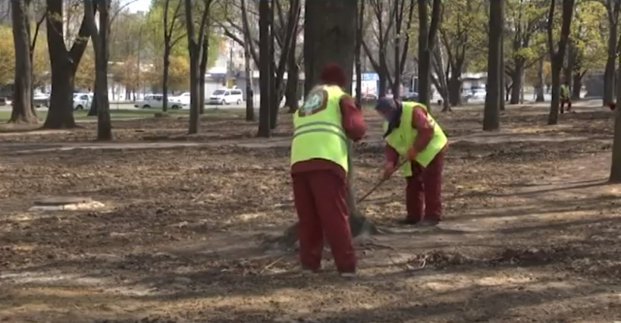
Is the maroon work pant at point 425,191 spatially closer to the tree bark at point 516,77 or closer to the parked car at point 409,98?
the parked car at point 409,98

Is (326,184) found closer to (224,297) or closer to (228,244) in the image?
(224,297)

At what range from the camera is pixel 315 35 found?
7.90 m

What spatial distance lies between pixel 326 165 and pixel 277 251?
63.7 inches

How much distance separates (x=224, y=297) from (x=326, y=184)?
1.16 metres

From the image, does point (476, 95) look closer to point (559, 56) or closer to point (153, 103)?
point (153, 103)

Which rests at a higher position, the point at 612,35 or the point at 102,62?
the point at 612,35

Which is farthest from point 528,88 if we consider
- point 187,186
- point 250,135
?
point 187,186

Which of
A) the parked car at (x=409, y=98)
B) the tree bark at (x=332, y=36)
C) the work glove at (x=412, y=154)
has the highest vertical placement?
the tree bark at (x=332, y=36)

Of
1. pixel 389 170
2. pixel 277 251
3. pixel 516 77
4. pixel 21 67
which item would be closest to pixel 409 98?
pixel 21 67

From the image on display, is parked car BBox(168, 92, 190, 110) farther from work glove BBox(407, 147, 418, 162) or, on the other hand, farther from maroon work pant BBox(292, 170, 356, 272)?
maroon work pant BBox(292, 170, 356, 272)

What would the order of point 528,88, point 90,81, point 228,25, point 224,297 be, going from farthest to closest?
1. point 528,88
2. point 90,81
3. point 228,25
4. point 224,297

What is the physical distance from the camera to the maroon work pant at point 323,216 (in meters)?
6.40

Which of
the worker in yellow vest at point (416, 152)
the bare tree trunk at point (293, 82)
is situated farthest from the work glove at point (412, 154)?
the bare tree trunk at point (293, 82)

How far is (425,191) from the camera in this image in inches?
360
